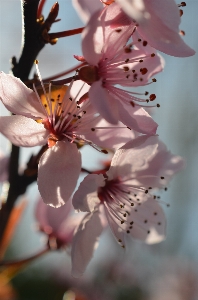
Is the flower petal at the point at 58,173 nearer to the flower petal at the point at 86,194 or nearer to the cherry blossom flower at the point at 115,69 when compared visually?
the flower petal at the point at 86,194

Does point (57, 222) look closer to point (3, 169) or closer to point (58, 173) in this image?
point (3, 169)

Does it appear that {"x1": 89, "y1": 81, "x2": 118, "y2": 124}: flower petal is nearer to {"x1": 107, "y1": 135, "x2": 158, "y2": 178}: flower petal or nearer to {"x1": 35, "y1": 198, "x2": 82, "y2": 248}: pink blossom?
{"x1": 107, "y1": 135, "x2": 158, "y2": 178}: flower petal

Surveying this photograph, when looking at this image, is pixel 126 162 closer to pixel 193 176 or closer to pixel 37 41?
pixel 37 41

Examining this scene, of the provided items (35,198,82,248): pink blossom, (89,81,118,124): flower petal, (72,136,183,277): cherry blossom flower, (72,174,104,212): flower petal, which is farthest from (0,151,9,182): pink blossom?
(89,81,118,124): flower petal

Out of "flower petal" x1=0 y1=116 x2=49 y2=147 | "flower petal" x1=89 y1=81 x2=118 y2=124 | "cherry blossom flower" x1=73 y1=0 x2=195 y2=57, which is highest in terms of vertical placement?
"cherry blossom flower" x1=73 y1=0 x2=195 y2=57

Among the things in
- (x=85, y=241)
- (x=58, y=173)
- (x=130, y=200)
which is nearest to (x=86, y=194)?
(x=58, y=173)
